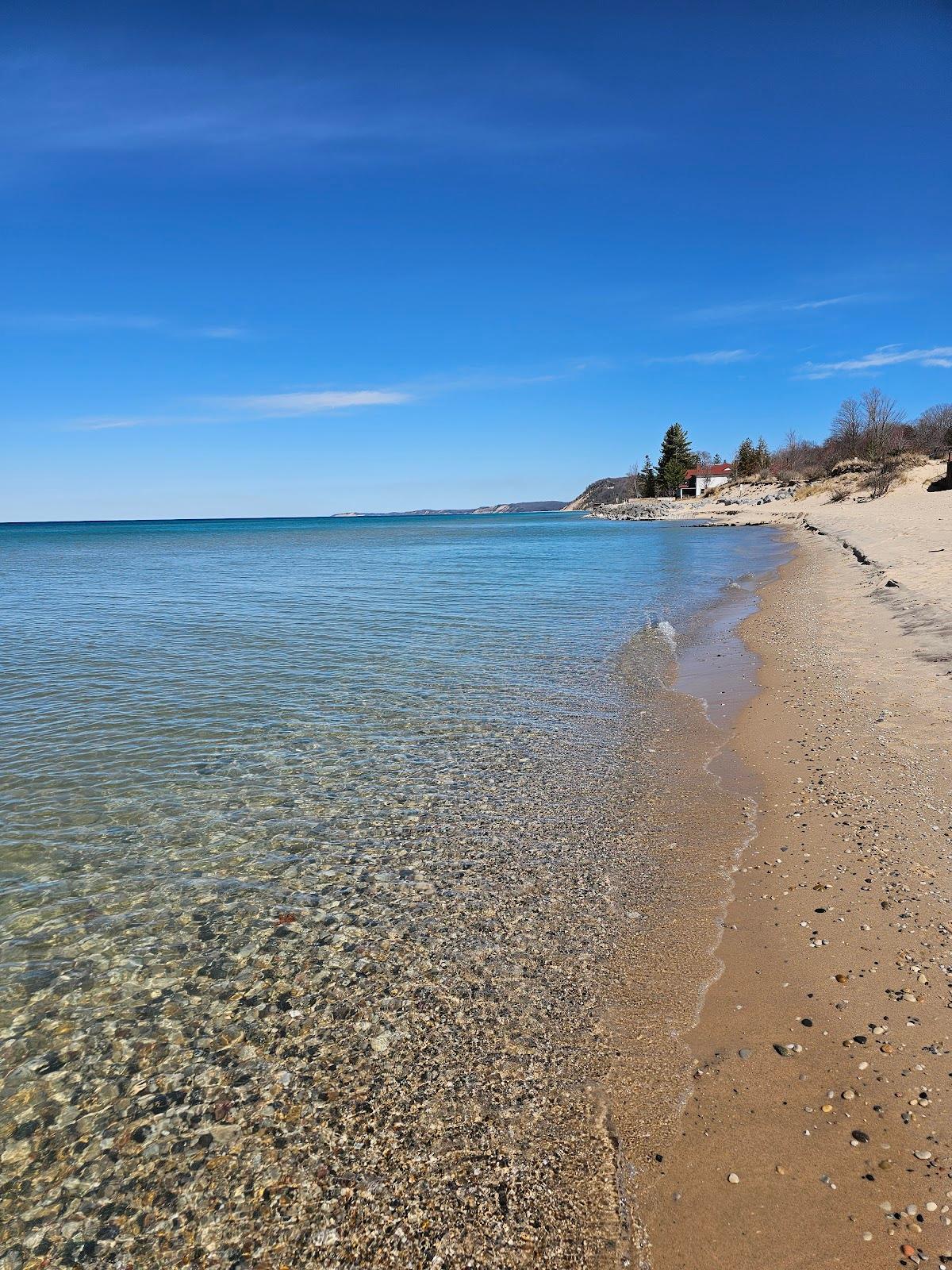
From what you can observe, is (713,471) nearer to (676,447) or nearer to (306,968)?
(676,447)

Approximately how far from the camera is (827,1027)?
4.02 m

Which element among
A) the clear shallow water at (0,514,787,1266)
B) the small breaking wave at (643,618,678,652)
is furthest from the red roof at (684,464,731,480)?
the clear shallow water at (0,514,787,1266)

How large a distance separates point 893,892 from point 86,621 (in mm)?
22726

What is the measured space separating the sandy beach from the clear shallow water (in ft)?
2.00

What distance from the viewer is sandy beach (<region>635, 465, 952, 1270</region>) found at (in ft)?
9.81

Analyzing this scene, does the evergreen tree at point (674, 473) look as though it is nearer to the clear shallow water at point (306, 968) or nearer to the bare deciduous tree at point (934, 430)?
the bare deciduous tree at point (934, 430)

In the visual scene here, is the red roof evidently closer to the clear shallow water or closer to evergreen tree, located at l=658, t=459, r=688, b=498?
evergreen tree, located at l=658, t=459, r=688, b=498

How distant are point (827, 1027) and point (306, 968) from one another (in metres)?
3.49

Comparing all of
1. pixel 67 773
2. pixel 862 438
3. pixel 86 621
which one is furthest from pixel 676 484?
pixel 67 773

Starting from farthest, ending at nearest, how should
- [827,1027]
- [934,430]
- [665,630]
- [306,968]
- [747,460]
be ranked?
[747,460] < [934,430] < [665,630] < [306,968] < [827,1027]

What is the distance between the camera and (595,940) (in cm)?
510

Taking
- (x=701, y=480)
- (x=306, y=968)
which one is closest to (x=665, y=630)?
(x=306, y=968)

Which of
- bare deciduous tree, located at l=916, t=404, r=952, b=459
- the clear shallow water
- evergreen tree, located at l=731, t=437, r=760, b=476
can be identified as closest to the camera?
the clear shallow water

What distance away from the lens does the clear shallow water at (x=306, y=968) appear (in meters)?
3.22
